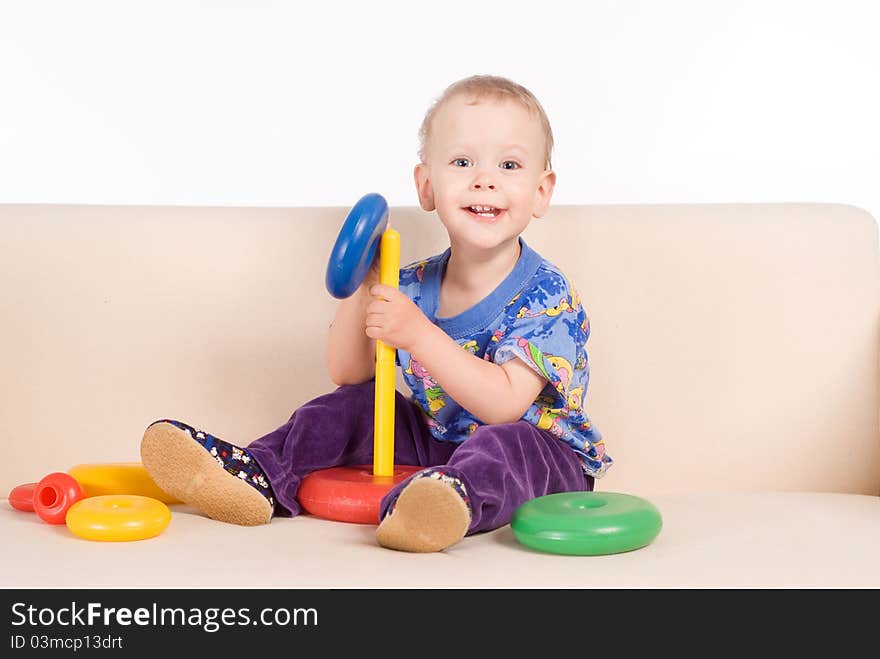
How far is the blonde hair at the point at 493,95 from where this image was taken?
6.46 ft

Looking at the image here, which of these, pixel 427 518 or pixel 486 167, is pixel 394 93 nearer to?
pixel 486 167

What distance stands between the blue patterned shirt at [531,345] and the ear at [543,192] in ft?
0.21

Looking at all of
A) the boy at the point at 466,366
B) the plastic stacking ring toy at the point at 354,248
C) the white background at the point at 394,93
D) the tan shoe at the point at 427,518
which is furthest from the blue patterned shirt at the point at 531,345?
the white background at the point at 394,93

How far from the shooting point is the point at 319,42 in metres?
2.88

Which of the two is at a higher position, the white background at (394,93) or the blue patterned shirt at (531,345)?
the white background at (394,93)

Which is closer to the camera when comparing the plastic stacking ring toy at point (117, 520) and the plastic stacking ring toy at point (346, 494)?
the plastic stacking ring toy at point (117, 520)

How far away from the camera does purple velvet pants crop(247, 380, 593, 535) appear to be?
1.74m

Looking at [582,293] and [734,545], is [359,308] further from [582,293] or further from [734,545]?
[734,545]

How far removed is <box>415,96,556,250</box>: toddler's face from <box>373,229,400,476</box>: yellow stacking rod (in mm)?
125

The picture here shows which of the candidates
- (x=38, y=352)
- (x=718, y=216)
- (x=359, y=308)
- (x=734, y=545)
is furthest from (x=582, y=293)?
(x=38, y=352)

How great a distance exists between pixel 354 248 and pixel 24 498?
0.61 metres

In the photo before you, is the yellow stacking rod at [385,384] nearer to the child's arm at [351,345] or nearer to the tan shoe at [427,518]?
the child's arm at [351,345]

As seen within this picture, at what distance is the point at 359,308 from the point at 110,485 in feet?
1.51
